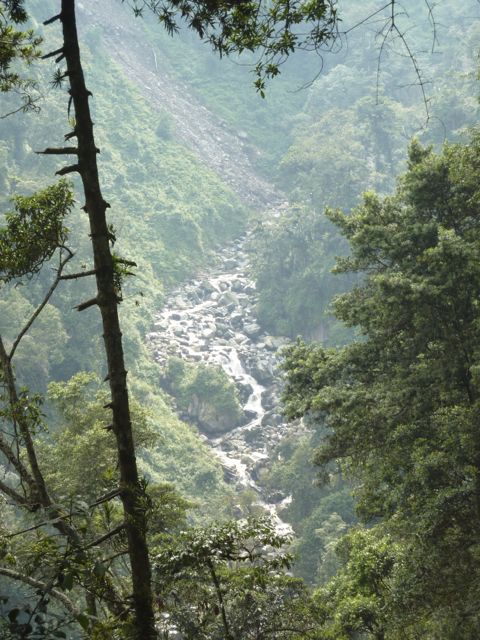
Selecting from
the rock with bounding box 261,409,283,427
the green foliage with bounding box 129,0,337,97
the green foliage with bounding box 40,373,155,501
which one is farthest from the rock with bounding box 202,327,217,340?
the green foliage with bounding box 129,0,337,97

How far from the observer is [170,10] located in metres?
4.77

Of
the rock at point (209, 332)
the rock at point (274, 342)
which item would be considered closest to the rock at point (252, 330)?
the rock at point (274, 342)

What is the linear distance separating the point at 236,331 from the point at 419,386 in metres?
35.8

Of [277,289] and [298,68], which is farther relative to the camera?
[298,68]

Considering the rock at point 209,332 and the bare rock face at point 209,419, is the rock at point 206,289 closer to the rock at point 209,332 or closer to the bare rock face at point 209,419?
the rock at point 209,332

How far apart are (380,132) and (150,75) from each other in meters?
29.5

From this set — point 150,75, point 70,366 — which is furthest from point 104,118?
point 70,366

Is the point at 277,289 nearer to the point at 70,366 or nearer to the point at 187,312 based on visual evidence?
the point at 187,312

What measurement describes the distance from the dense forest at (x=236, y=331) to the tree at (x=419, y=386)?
5 centimetres

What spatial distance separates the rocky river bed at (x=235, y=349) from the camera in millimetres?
33681

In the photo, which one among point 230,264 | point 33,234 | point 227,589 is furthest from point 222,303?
point 33,234

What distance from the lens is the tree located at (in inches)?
359

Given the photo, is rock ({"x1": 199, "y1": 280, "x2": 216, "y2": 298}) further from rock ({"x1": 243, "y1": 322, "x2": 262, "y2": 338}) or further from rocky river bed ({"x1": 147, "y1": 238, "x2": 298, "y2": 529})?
rock ({"x1": 243, "y1": 322, "x2": 262, "y2": 338})

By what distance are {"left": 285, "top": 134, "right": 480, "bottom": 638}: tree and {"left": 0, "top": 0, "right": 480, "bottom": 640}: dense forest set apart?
0.15ft
